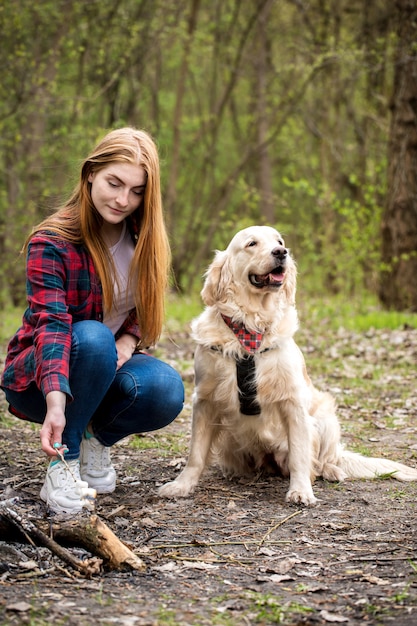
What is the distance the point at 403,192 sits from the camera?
30.7 ft

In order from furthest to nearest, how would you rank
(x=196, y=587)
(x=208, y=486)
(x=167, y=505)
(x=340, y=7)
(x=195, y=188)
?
(x=195, y=188) < (x=340, y=7) < (x=208, y=486) < (x=167, y=505) < (x=196, y=587)

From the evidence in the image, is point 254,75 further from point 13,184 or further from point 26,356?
point 26,356

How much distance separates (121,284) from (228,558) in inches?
52.2

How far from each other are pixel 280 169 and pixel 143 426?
16341 millimetres

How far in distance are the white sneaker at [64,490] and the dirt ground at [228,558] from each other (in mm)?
88

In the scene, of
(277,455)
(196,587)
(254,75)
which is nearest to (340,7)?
(254,75)

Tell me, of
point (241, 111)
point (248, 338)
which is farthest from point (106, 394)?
point (241, 111)

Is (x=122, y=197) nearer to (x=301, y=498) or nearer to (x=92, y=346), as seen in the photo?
(x=92, y=346)

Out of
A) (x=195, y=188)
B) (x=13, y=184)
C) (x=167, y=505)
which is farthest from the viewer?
(x=195, y=188)

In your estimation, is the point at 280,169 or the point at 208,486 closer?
the point at 208,486

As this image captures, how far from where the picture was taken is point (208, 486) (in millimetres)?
3664

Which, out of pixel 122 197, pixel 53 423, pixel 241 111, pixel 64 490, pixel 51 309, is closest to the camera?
pixel 53 423

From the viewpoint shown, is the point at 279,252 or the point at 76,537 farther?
the point at 279,252

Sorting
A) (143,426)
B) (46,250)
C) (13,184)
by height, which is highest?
(13,184)
